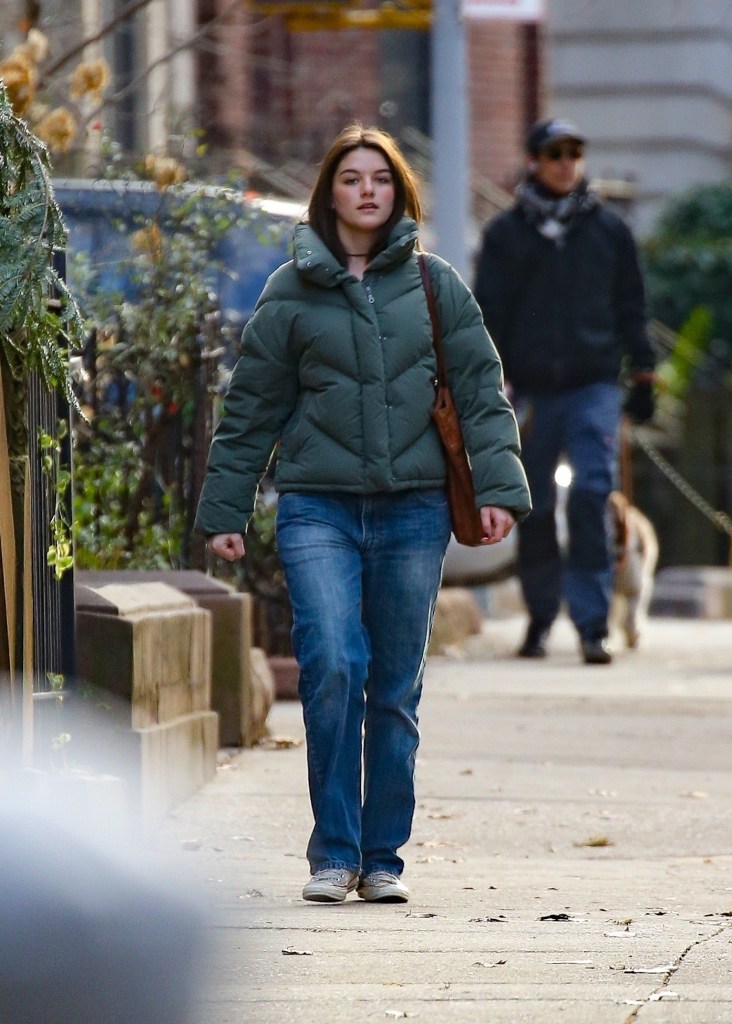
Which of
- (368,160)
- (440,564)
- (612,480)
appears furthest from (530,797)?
(612,480)

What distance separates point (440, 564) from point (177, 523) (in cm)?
285

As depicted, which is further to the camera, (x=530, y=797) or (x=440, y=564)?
(x=530, y=797)

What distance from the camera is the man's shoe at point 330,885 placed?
17.7 feet

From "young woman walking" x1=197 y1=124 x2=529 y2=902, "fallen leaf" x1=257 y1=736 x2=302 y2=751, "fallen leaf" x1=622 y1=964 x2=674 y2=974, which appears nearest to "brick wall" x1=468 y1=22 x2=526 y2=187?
"fallen leaf" x1=257 y1=736 x2=302 y2=751

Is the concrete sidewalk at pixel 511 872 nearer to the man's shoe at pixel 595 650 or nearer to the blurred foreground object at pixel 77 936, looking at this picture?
the blurred foreground object at pixel 77 936

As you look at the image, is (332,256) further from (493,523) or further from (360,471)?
(493,523)

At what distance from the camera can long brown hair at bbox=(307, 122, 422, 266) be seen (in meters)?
5.71

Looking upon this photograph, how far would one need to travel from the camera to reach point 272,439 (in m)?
5.71

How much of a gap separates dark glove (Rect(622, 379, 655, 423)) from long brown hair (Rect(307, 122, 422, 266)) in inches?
223

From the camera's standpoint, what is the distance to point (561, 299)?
36.6ft

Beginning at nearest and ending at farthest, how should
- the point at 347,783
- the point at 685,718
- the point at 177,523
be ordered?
the point at 347,783 < the point at 177,523 < the point at 685,718

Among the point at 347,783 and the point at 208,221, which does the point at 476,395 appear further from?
the point at 208,221

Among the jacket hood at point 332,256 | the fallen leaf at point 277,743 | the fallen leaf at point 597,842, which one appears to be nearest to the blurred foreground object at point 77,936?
the jacket hood at point 332,256

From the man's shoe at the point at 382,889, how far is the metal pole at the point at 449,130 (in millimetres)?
8666
